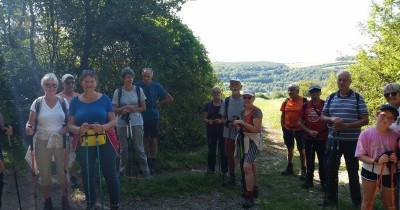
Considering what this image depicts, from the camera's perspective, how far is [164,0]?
1027cm

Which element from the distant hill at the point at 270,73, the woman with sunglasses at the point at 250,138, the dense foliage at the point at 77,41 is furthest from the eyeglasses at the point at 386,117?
the distant hill at the point at 270,73

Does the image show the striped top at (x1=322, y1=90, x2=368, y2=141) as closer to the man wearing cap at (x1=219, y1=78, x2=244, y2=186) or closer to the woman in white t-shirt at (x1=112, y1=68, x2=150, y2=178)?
the man wearing cap at (x1=219, y1=78, x2=244, y2=186)

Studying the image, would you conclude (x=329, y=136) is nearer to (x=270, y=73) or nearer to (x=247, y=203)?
(x=247, y=203)

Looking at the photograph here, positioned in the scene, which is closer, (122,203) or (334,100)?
(334,100)

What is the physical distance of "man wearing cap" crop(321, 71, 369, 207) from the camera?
6.02 meters

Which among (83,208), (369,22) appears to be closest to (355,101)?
(83,208)

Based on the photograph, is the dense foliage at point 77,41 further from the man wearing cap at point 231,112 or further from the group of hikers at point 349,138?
the group of hikers at point 349,138

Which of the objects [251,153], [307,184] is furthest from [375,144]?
[307,184]

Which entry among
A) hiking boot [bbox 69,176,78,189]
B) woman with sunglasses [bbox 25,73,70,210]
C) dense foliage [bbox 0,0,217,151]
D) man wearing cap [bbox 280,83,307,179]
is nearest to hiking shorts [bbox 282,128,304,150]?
man wearing cap [bbox 280,83,307,179]

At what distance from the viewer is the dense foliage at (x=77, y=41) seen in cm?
890

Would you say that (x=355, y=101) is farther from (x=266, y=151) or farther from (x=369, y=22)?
(x=369, y=22)

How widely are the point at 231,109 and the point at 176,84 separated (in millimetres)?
5835

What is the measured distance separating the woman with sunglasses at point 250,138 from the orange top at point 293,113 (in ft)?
7.87

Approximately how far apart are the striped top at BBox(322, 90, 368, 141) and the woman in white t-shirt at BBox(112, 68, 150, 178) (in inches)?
134
